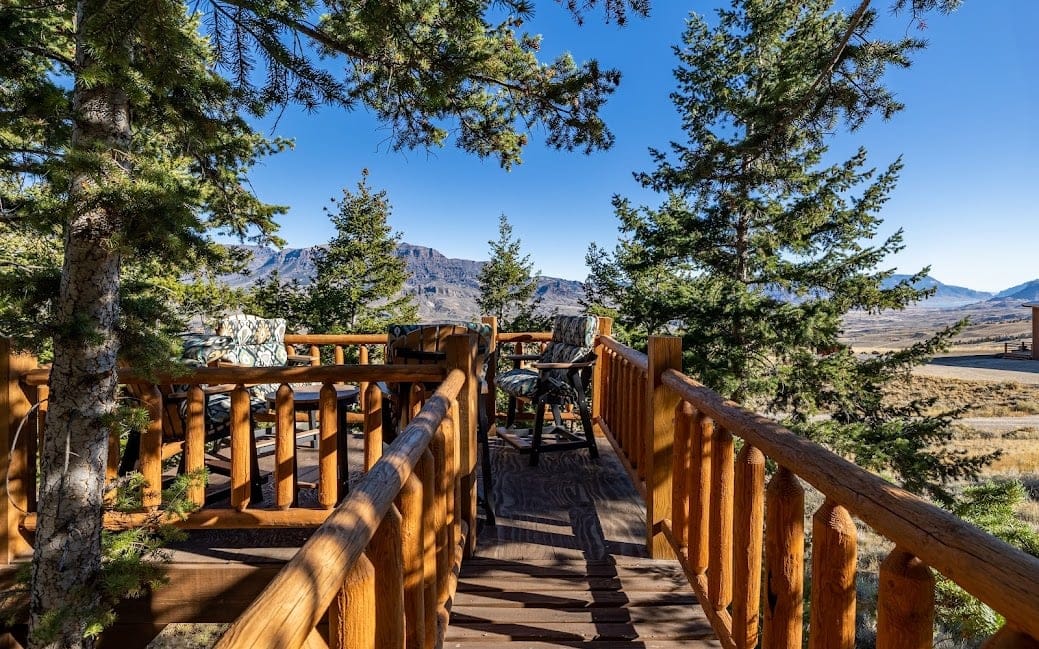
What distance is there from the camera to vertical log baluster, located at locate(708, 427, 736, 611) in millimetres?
1871

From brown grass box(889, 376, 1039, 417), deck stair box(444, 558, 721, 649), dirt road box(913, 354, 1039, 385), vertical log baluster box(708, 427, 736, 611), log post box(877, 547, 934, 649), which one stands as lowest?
brown grass box(889, 376, 1039, 417)

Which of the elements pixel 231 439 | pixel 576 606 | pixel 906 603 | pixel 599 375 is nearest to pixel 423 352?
pixel 231 439

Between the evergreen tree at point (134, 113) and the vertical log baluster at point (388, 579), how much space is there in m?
1.33

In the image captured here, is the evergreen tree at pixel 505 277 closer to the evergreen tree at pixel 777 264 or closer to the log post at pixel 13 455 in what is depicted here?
the evergreen tree at pixel 777 264

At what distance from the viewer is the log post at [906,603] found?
35.2 inches

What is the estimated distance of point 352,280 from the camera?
67.4 ft

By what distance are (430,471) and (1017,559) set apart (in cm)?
125

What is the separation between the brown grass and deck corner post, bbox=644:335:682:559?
2830cm

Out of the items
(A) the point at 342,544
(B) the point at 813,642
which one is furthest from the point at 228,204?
(B) the point at 813,642

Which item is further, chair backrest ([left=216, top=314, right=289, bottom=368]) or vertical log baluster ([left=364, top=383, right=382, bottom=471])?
chair backrest ([left=216, top=314, right=289, bottom=368])

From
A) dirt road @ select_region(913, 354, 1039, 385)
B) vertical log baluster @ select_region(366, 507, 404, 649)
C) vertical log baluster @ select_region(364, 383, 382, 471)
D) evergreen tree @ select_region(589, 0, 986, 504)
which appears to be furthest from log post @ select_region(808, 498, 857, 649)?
dirt road @ select_region(913, 354, 1039, 385)

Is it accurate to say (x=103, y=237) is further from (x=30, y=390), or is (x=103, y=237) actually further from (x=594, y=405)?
(x=594, y=405)

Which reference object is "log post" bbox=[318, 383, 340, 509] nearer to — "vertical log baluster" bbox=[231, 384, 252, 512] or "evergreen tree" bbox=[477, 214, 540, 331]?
"vertical log baluster" bbox=[231, 384, 252, 512]

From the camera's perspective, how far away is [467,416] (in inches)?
97.5
